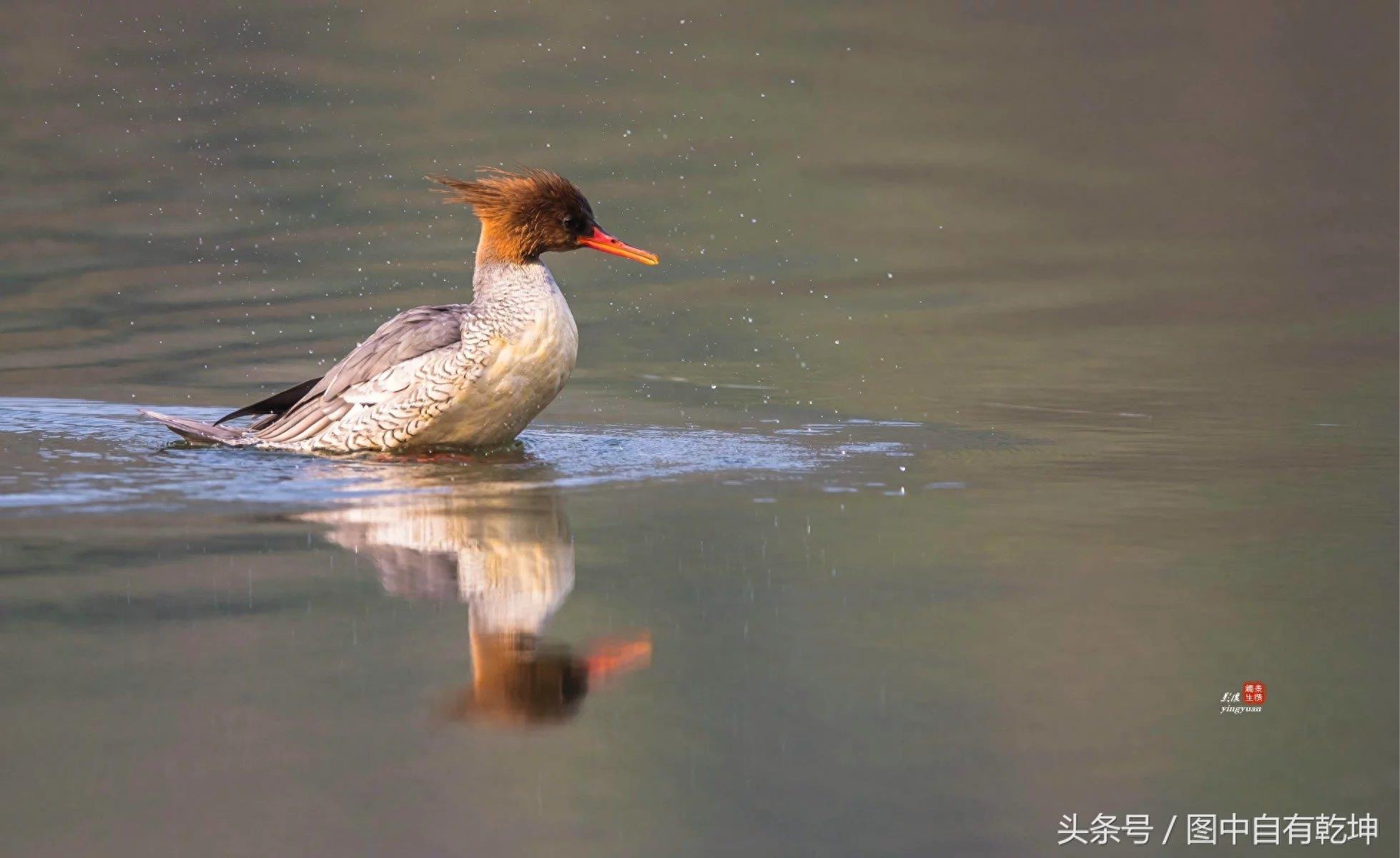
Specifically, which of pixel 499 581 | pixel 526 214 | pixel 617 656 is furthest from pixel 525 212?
pixel 617 656

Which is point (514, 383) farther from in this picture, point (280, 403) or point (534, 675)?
point (534, 675)

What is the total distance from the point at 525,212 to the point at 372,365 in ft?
3.24

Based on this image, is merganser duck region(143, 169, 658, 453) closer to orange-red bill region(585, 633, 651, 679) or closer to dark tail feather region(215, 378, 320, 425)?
dark tail feather region(215, 378, 320, 425)

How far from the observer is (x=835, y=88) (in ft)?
72.7

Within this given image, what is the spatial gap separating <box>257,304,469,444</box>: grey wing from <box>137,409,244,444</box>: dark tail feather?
0.14 m

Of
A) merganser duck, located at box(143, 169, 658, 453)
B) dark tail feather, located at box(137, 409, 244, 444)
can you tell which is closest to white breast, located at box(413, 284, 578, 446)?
merganser duck, located at box(143, 169, 658, 453)

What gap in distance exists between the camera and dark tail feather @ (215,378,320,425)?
30.0ft

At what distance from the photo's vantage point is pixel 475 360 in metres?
8.45

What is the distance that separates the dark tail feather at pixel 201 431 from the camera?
29.8 ft

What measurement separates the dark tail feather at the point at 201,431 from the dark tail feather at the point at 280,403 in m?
0.08

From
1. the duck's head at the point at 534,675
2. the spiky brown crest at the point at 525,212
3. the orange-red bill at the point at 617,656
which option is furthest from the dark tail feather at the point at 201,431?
the orange-red bill at the point at 617,656

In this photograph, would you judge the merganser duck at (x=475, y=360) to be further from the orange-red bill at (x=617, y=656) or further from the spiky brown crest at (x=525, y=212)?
the orange-red bill at (x=617, y=656)

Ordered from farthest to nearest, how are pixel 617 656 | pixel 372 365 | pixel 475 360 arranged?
pixel 372 365 < pixel 475 360 < pixel 617 656

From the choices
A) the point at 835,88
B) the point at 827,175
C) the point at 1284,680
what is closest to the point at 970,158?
the point at 827,175
